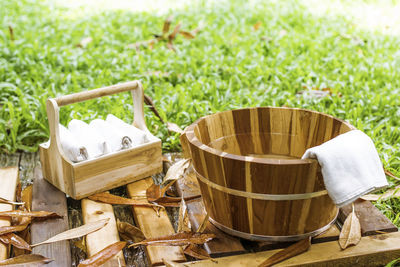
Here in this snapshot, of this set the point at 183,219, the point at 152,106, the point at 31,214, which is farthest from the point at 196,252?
the point at 152,106

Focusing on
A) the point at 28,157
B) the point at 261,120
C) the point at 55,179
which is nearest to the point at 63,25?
the point at 28,157

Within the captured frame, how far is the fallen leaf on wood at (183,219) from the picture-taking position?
74.5 inches

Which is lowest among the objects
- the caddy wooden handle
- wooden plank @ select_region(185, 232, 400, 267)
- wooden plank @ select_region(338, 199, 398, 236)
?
wooden plank @ select_region(185, 232, 400, 267)

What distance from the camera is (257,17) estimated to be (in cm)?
545

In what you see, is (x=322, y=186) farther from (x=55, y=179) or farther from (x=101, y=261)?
(x=55, y=179)

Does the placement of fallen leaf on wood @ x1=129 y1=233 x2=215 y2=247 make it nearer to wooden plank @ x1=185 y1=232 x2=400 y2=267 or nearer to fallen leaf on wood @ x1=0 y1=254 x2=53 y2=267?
wooden plank @ x1=185 y1=232 x2=400 y2=267

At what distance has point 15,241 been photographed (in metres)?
1.80

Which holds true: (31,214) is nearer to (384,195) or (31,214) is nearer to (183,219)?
(183,219)

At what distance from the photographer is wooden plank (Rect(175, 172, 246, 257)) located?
1.75 m

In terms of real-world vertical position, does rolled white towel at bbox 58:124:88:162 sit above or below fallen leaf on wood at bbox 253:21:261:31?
below

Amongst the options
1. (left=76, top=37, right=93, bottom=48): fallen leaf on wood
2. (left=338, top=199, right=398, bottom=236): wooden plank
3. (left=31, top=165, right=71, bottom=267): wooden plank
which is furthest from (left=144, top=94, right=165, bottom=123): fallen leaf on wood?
(left=76, top=37, right=93, bottom=48): fallen leaf on wood

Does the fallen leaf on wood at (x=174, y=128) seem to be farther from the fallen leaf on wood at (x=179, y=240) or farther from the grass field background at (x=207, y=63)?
the fallen leaf on wood at (x=179, y=240)

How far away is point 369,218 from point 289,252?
487 millimetres

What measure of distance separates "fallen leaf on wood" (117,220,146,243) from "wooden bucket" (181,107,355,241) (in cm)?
31
